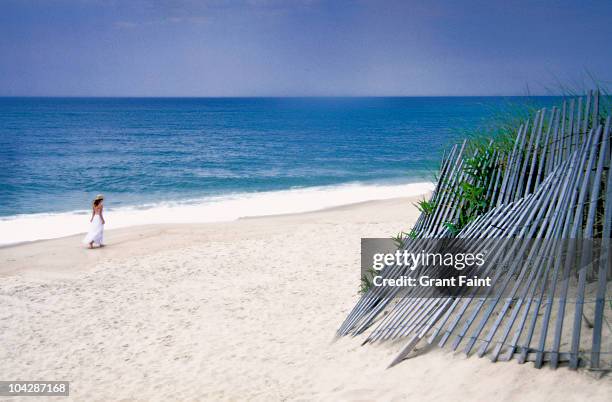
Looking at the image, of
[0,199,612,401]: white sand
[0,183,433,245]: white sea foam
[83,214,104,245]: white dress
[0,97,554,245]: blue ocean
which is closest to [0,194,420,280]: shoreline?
[0,199,612,401]: white sand

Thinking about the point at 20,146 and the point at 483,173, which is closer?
the point at 483,173

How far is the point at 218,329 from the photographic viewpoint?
7.37 meters

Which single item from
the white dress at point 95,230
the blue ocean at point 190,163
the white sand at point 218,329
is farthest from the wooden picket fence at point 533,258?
the white dress at point 95,230

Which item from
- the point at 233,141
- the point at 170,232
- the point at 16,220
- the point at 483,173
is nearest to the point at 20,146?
the point at 233,141

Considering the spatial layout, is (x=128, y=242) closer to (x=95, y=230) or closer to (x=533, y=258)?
(x=95, y=230)

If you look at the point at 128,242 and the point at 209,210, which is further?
the point at 209,210

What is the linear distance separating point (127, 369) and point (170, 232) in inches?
350

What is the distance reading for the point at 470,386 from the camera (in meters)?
3.68

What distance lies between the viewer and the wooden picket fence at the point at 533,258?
149 inches

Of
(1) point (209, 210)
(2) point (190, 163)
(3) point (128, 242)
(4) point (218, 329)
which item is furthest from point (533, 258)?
A: (2) point (190, 163)

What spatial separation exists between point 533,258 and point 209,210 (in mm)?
16454

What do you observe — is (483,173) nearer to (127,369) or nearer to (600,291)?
(600,291)

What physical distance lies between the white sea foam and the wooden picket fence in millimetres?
12496

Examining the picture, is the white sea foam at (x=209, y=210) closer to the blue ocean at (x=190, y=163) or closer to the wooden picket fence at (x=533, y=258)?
the blue ocean at (x=190, y=163)
